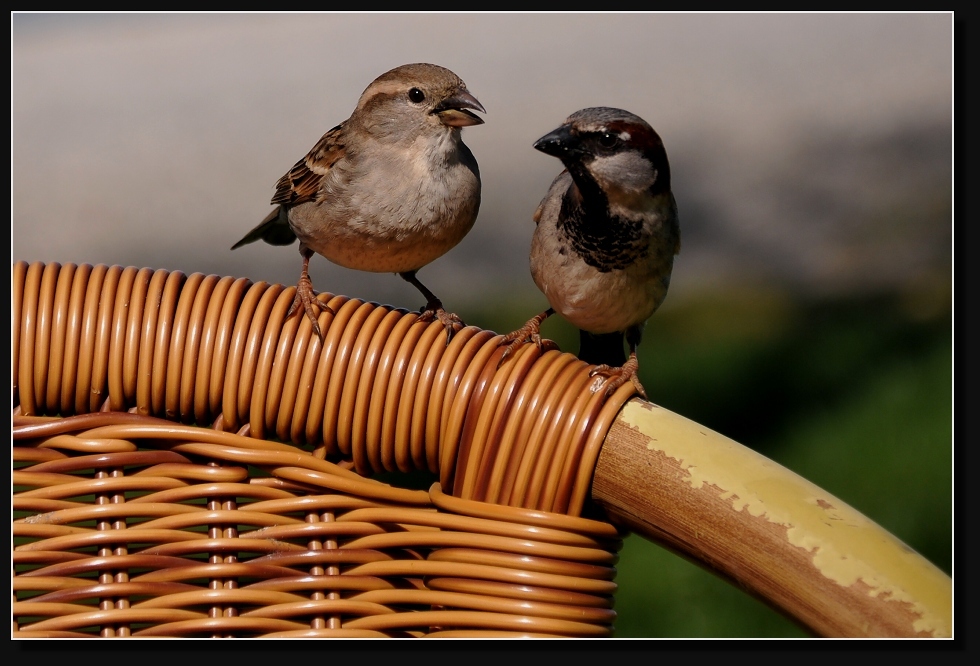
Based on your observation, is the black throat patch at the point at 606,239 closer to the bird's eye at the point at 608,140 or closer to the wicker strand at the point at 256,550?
the bird's eye at the point at 608,140

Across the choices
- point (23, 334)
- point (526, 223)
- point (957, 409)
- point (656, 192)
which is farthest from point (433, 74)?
point (526, 223)

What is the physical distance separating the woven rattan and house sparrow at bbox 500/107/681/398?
1.16 feet

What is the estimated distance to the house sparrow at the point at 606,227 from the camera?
4.99 feet

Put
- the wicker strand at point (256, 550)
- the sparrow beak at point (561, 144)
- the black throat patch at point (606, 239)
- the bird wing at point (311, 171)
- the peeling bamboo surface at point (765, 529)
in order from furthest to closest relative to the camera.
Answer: the bird wing at point (311, 171), the black throat patch at point (606, 239), the sparrow beak at point (561, 144), the wicker strand at point (256, 550), the peeling bamboo surface at point (765, 529)

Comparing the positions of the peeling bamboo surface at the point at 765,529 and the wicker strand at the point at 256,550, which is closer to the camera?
the peeling bamboo surface at the point at 765,529

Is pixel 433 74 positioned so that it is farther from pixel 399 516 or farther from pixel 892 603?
pixel 892 603

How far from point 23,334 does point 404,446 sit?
47cm

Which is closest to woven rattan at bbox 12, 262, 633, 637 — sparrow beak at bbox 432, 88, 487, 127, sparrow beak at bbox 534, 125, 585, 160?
sparrow beak at bbox 534, 125, 585, 160

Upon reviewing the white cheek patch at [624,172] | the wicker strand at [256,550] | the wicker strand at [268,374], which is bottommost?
the wicker strand at [256,550]

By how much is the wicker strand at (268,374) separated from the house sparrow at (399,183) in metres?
0.40

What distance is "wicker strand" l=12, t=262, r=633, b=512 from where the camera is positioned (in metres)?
1.24

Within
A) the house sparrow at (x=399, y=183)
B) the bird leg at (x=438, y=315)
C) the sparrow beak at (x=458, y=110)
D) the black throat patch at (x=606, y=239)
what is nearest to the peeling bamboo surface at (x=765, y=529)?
the bird leg at (x=438, y=315)

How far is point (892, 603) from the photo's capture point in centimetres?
104

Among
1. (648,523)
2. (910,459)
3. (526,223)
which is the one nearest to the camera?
(648,523)
